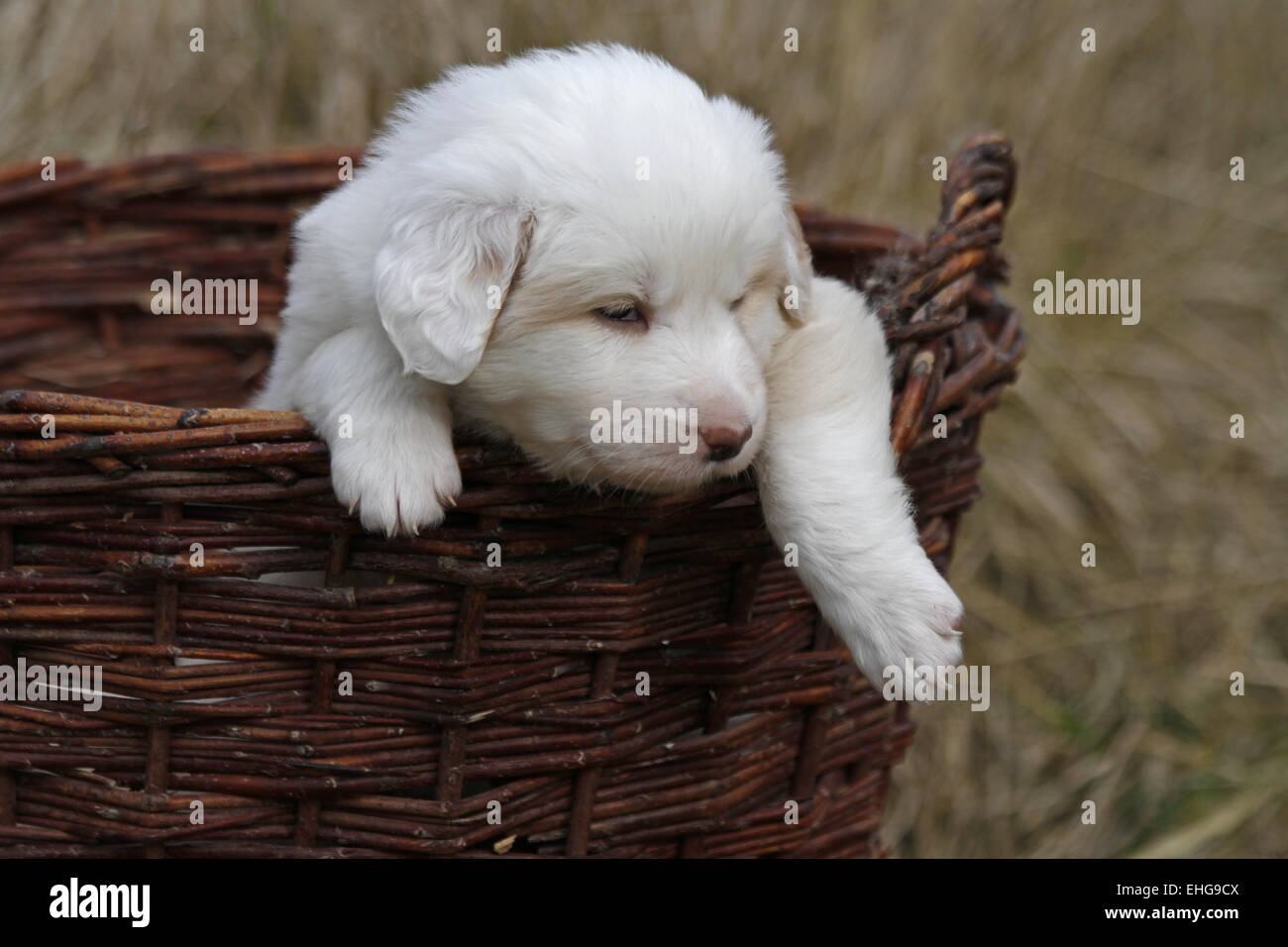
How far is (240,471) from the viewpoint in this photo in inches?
89.0

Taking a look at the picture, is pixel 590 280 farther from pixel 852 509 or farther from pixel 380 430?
pixel 852 509

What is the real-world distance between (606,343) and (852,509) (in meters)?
0.52

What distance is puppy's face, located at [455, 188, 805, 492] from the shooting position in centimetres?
228

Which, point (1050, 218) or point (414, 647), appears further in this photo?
point (1050, 218)

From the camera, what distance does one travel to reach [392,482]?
7.31 ft

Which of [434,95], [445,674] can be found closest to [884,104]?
[434,95]

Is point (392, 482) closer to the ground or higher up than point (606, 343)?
closer to the ground

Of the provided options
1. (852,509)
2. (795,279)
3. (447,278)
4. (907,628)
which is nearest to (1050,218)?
(795,279)

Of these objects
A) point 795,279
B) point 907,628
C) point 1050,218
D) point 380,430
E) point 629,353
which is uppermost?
point 1050,218

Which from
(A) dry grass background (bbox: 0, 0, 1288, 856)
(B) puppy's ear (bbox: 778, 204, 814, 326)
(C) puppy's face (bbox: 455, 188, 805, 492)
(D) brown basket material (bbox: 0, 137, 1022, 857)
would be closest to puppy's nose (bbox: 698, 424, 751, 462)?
(C) puppy's face (bbox: 455, 188, 805, 492)

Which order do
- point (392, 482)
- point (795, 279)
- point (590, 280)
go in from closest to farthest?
point (392, 482) → point (590, 280) → point (795, 279)

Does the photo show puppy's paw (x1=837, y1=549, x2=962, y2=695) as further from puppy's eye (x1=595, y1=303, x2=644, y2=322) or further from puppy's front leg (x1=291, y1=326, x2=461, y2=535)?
puppy's front leg (x1=291, y1=326, x2=461, y2=535)

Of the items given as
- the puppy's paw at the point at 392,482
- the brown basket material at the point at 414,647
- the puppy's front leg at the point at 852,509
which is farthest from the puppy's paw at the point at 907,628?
the puppy's paw at the point at 392,482
